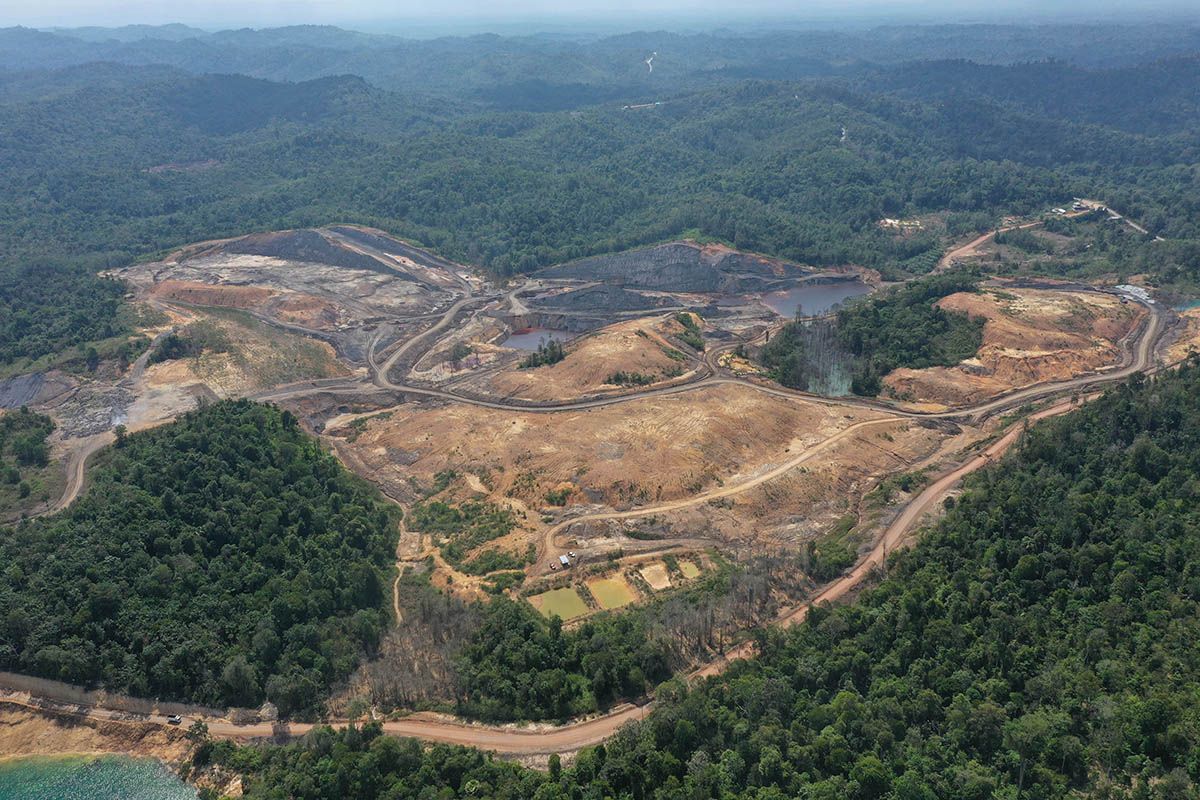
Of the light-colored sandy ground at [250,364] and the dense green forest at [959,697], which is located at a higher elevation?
the dense green forest at [959,697]

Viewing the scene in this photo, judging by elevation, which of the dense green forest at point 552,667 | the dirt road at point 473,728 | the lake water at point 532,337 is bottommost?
the lake water at point 532,337

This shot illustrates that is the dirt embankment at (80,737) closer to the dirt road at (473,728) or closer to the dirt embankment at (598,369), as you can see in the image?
the dirt road at (473,728)

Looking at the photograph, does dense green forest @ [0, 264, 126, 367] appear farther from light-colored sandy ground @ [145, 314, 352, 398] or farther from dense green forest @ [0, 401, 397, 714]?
dense green forest @ [0, 401, 397, 714]

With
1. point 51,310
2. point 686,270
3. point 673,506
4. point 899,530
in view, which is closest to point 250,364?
point 51,310

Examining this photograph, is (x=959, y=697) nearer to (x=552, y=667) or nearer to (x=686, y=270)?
(x=552, y=667)

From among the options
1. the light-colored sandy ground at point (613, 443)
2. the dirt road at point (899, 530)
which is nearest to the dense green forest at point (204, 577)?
the light-colored sandy ground at point (613, 443)

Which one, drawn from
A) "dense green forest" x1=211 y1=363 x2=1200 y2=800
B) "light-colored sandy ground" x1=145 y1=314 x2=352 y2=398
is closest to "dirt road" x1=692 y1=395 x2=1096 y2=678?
"dense green forest" x1=211 y1=363 x2=1200 y2=800
